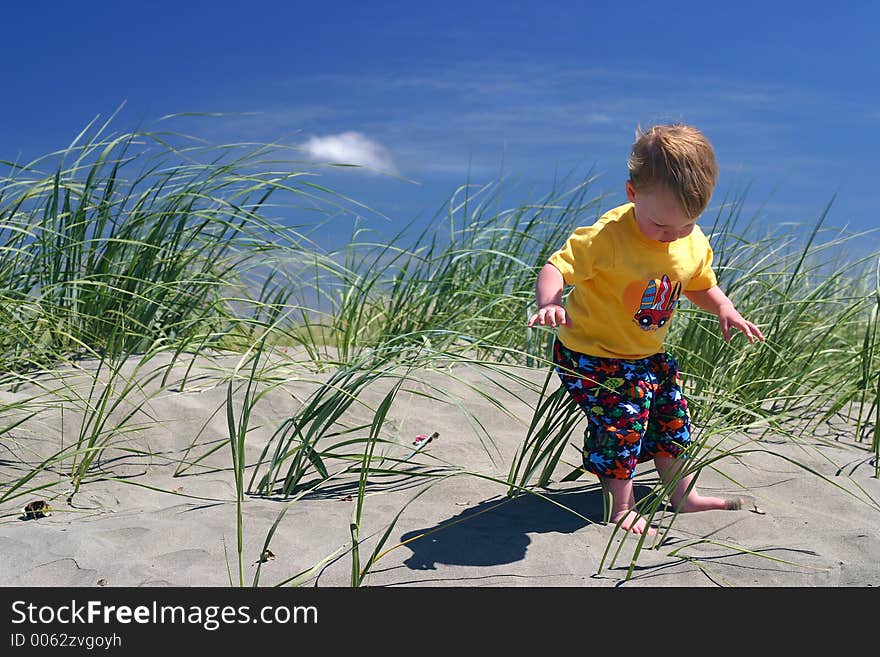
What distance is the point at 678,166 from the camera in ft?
6.65

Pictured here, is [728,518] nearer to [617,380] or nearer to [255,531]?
[617,380]

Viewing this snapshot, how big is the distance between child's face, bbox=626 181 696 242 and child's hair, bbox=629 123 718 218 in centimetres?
2

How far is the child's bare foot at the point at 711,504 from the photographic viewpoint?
7.64 feet

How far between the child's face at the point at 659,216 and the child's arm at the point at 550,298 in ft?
0.88

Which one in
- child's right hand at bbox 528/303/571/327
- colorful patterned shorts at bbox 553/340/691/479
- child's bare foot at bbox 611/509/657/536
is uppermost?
child's right hand at bbox 528/303/571/327

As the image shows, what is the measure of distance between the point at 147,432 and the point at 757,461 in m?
2.05

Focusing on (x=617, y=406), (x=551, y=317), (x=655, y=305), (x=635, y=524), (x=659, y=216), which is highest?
(x=659, y=216)

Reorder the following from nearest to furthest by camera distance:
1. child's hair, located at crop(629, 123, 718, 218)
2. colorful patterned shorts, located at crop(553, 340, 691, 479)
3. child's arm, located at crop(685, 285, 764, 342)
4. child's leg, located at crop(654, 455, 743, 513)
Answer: child's hair, located at crop(629, 123, 718, 218), colorful patterned shorts, located at crop(553, 340, 691, 479), child's leg, located at crop(654, 455, 743, 513), child's arm, located at crop(685, 285, 764, 342)

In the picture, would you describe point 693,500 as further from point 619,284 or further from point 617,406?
point 619,284

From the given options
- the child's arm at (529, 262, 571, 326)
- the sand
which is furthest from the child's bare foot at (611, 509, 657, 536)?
the child's arm at (529, 262, 571, 326)

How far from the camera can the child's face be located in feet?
6.83

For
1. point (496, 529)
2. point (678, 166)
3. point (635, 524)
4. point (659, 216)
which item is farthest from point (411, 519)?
point (678, 166)

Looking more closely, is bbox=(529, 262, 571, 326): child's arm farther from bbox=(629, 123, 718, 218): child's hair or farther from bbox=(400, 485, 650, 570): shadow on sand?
bbox=(400, 485, 650, 570): shadow on sand

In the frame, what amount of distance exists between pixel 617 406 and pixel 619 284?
0.32 metres
